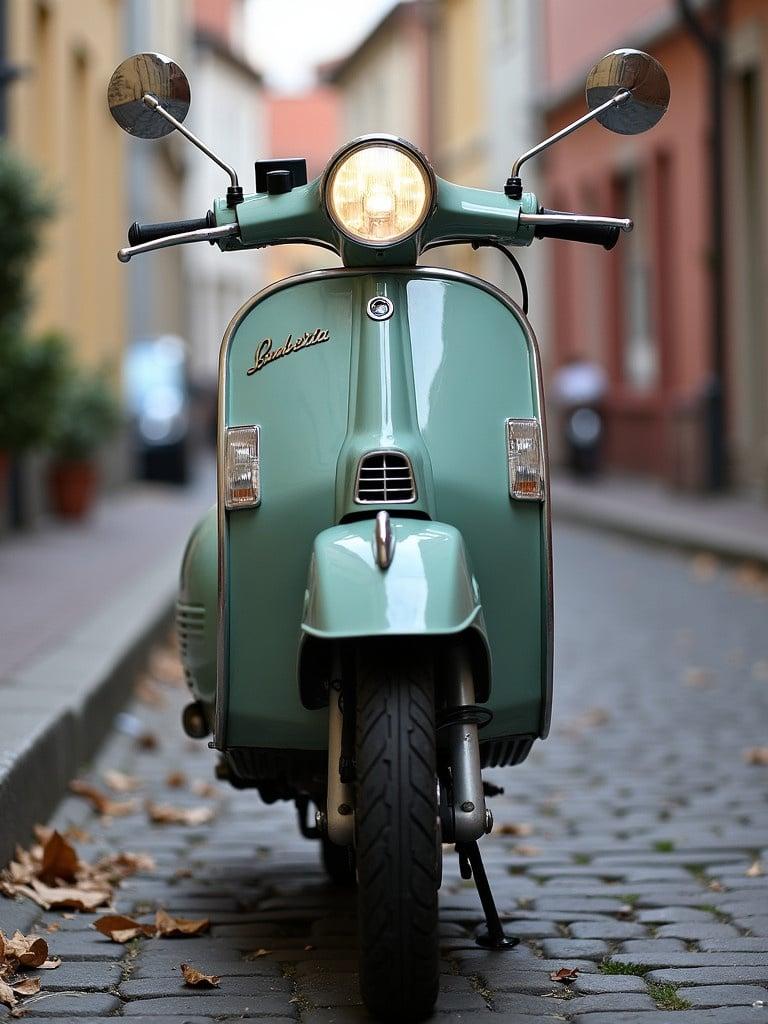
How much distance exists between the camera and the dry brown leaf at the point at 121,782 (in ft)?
18.5

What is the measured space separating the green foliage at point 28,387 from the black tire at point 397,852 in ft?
25.5

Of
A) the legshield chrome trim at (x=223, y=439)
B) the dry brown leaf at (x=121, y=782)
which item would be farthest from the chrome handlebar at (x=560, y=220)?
the dry brown leaf at (x=121, y=782)

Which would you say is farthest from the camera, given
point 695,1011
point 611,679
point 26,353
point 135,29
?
point 135,29

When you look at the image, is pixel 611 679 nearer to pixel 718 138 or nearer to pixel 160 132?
pixel 160 132

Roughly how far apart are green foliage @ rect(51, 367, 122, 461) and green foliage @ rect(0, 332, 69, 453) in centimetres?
307

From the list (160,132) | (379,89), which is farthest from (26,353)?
(379,89)

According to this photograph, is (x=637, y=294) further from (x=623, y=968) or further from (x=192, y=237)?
(x=623, y=968)

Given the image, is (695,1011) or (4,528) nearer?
(695,1011)

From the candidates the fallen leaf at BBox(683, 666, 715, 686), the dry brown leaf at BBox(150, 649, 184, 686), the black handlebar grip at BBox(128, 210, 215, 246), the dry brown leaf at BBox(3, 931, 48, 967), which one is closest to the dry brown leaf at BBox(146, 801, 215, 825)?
the dry brown leaf at BBox(3, 931, 48, 967)

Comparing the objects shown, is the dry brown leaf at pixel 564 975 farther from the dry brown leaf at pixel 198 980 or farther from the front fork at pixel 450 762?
→ the dry brown leaf at pixel 198 980

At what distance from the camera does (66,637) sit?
23.7ft

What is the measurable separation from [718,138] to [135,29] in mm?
10062

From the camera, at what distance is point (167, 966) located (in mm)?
3602

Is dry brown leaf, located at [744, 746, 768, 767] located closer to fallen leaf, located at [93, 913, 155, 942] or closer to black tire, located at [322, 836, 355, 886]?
black tire, located at [322, 836, 355, 886]
